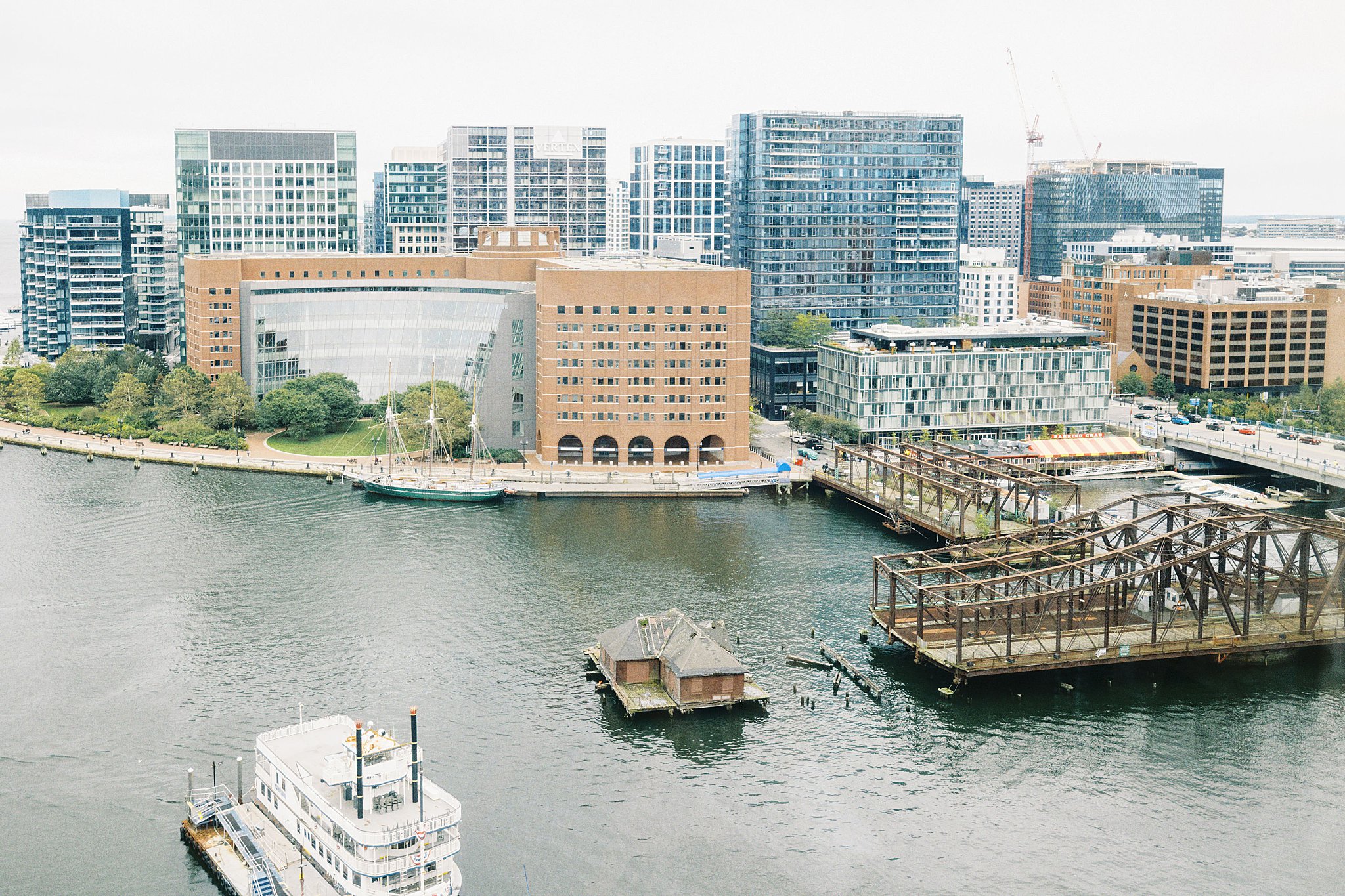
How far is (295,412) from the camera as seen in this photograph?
10212cm

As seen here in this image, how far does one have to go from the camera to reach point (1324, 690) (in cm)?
5375

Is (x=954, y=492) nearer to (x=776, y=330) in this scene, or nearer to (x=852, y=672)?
(x=852, y=672)

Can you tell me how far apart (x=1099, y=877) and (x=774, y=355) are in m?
80.7

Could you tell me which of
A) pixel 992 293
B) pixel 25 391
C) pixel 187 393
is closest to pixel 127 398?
pixel 187 393

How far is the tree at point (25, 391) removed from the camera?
115500mm

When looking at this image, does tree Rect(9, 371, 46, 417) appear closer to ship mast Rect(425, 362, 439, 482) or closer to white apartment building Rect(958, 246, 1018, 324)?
ship mast Rect(425, 362, 439, 482)

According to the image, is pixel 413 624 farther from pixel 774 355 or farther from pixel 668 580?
pixel 774 355

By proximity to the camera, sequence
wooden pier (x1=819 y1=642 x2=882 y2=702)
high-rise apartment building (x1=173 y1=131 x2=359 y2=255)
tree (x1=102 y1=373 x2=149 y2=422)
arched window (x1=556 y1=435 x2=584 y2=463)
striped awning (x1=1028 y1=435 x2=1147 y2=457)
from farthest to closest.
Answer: high-rise apartment building (x1=173 y1=131 x2=359 y2=255)
tree (x1=102 y1=373 x2=149 y2=422)
striped awning (x1=1028 y1=435 x2=1147 y2=457)
arched window (x1=556 y1=435 x2=584 y2=463)
wooden pier (x1=819 y1=642 x2=882 y2=702)

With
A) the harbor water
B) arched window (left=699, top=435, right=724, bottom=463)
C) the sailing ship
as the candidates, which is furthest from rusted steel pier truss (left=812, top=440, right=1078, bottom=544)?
the sailing ship

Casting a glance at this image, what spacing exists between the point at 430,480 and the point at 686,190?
287 ft

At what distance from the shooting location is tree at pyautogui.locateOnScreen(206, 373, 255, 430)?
105375mm

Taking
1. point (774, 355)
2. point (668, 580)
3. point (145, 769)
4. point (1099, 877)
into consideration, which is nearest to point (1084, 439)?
point (774, 355)

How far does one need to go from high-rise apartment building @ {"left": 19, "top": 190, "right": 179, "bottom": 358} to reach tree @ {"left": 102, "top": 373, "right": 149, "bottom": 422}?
20.9 meters

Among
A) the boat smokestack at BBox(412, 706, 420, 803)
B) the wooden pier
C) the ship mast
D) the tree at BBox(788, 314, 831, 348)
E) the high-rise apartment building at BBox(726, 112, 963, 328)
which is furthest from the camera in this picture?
the high-rise apartment building at BBox(726, 112, 963, 328)
